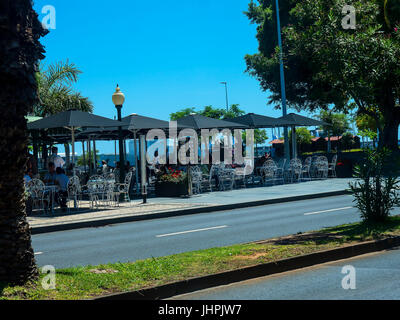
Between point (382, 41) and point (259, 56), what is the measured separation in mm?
31905

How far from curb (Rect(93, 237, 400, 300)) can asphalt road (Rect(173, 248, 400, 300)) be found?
11cm

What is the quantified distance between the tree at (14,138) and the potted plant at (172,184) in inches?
584

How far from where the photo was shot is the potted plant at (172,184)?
20.8 meters

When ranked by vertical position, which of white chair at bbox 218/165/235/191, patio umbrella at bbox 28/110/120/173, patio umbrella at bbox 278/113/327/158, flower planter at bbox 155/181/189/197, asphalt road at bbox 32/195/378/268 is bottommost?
asphalt road at bbox 32/195/378/268

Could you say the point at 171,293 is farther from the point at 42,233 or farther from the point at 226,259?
the point at 42,233

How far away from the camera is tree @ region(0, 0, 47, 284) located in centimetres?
572

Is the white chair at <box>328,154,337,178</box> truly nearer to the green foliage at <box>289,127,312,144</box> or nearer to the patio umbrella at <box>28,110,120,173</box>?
the patio umbrella at <box>28,110,120,173</box>

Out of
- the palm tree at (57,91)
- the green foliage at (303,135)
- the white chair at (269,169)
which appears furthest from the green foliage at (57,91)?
the green foliage at (303,135)

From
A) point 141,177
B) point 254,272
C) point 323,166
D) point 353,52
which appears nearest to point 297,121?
point 323,166

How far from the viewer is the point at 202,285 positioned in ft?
20.8

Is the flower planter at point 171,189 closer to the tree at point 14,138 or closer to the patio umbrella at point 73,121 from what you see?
the patio umbrella at point 73,121

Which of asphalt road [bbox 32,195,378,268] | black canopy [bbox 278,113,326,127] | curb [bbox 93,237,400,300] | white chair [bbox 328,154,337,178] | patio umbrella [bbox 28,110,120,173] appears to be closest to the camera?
curb [bbox 93,237,400,300]

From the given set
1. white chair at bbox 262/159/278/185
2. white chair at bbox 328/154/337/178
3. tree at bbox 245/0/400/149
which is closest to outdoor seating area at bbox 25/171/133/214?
tree at bbox 245/0/400/149

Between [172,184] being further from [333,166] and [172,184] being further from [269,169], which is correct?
[333,166]
